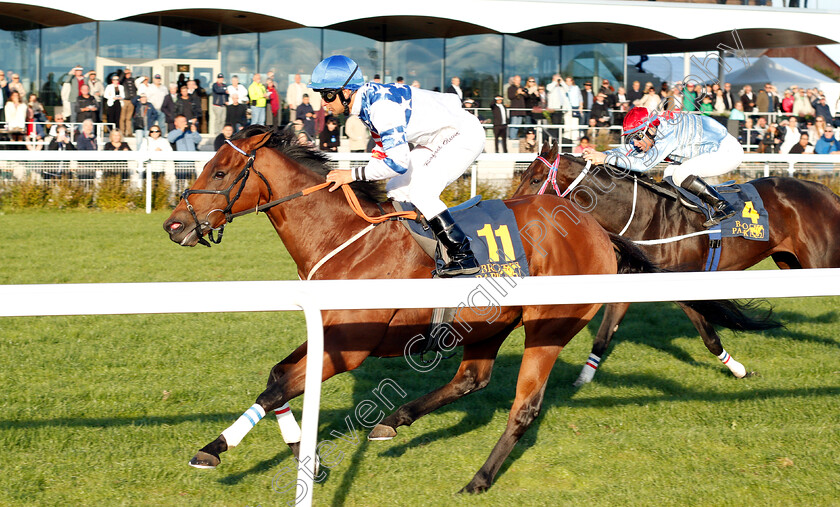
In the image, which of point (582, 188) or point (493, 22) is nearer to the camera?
point (582, 188)

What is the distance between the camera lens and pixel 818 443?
3.71 m

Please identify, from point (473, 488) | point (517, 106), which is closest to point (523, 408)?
point (473, 488)

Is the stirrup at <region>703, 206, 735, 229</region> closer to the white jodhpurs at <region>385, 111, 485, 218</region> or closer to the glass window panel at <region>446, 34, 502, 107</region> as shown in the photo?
the white jodhpurs at <region>385, 111, 485, 218</region>

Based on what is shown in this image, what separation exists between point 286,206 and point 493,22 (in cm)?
1321

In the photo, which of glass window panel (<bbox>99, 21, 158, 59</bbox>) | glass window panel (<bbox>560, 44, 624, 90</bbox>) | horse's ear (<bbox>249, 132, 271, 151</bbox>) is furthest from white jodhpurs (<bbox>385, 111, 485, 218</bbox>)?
glass window panel (<bbox>560, 44, 624, 90</bbox>)

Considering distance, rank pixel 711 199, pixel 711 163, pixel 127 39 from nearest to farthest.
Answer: pixel 711 199, pixel 711 163, pixel 127 39

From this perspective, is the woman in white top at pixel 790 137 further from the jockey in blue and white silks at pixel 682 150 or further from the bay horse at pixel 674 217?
the jockey in blue and white silks at pixel 682 150

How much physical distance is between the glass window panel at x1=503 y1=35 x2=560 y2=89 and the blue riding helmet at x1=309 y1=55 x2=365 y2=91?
14440 mm

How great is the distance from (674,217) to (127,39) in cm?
1312

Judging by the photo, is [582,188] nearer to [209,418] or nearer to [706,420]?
[706,420]

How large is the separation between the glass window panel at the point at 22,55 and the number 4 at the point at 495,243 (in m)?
13.9

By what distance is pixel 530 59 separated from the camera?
17609 mm

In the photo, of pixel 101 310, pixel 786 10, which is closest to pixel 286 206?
pixel 101 310

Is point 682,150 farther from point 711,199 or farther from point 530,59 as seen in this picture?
point 530,59
